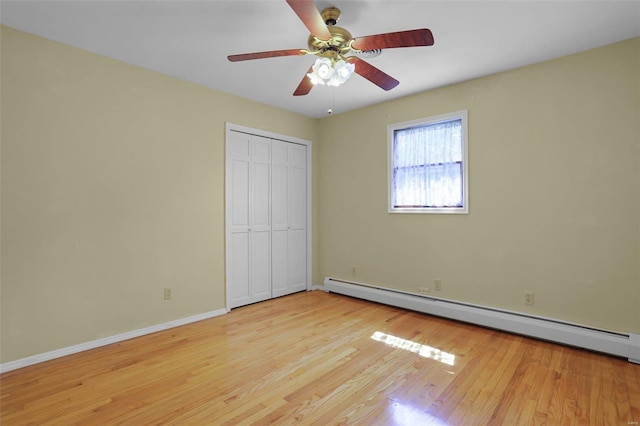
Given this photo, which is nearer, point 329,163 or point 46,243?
point 46,243

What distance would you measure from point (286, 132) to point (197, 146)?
4.56ft

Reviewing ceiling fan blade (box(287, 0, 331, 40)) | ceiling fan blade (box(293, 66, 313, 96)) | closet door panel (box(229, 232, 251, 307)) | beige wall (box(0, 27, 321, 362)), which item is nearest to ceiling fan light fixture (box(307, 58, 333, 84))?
ceiling fan blade (box(287, 0, 331, 40))

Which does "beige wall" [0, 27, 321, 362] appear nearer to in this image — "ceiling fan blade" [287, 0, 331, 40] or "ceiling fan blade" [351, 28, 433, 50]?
"ceiling fan blade" [287, 0, 331, 40]

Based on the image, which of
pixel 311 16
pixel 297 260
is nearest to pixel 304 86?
pixel 311 16

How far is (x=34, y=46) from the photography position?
2602 mm

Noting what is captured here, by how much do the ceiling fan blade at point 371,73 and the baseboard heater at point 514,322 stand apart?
8.22ft

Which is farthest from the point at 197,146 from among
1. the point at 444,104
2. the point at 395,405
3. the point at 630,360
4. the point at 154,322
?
the point at 630,360

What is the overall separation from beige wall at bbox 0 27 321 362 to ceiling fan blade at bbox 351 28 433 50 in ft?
7.67

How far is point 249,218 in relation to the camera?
13.9 ft

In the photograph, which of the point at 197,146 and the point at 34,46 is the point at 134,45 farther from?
the point at 197,146

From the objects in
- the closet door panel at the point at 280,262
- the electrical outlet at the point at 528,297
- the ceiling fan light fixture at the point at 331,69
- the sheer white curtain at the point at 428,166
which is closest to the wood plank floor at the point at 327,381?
the electrical outlet at the point at 528,297

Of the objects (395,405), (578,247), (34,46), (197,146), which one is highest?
(34,46)

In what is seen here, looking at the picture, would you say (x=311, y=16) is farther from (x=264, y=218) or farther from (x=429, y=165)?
(x=264, y=218)

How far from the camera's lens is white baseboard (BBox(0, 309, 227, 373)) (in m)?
2.52
